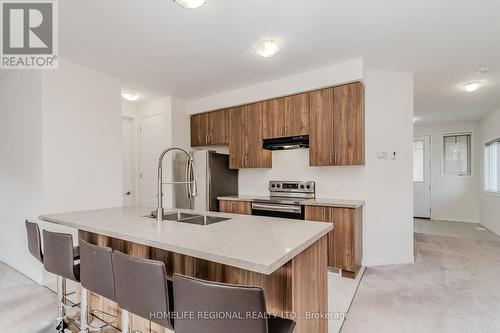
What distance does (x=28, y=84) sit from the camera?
308 cm

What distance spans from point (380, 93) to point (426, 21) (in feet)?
4.28

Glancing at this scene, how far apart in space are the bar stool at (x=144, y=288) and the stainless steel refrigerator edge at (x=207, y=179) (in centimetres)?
273

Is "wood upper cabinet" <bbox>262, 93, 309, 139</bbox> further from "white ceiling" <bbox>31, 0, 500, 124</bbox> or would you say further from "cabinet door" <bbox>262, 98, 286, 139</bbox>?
"white ceiling" <bbox>31, 0, 500, 124</bbox>

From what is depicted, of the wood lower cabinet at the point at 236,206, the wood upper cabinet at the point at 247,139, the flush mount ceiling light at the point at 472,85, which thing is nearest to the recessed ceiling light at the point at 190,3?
the wood upper cabinet at the point at 247,139

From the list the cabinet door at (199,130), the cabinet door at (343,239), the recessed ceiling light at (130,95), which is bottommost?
the cabinet door at (343,239)

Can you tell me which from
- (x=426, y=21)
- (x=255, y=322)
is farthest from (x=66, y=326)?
(x=426, y=21)

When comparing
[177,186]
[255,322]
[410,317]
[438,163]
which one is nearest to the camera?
[255,322]

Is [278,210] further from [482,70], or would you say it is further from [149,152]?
[482,70]

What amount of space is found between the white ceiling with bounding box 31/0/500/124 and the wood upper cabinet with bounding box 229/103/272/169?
1.63ft

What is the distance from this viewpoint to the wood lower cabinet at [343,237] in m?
2.95

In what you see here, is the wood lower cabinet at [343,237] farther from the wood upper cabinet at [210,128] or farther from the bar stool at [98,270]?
the bar stool at [98,270]

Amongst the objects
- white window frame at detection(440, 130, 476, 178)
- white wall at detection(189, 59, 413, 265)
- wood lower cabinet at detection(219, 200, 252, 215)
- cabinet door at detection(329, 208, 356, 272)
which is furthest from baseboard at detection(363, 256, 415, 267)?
white window frame at detection(440, 130, 476, 178)

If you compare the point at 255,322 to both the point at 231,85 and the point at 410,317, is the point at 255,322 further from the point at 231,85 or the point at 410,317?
the point at 231,85

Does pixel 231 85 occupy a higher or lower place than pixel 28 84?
higher
